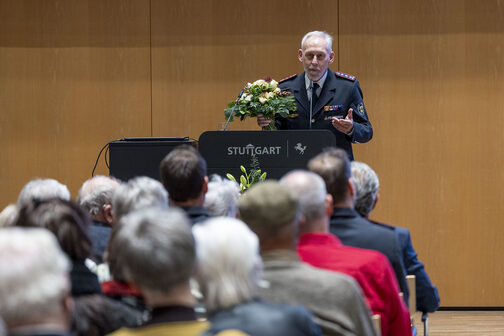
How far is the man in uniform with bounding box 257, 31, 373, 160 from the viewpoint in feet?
16.1

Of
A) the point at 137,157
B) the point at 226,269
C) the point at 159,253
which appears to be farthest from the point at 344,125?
the point at 159,253

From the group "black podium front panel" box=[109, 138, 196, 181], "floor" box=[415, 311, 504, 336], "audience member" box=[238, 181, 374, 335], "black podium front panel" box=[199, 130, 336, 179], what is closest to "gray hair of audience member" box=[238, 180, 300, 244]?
"audience member" box=[238, 181, 374, 335]

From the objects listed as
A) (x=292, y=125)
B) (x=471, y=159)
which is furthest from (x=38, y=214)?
(x=471, y=159)

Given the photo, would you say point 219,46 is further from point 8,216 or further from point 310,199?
point 310,199

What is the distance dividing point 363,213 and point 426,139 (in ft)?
10.8

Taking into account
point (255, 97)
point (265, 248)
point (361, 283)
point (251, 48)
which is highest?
point (251, 48)

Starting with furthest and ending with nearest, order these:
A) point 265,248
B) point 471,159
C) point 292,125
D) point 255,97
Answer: point 471,159 < point 292,125 < point 255,97 < point 265,248

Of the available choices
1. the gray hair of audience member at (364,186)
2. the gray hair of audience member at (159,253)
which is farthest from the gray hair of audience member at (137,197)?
the gray hair of audience member at (159,253)

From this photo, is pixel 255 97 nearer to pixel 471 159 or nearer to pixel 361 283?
pixel 361 283

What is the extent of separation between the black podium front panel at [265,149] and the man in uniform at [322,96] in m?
0.51

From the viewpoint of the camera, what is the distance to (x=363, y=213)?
3342mm

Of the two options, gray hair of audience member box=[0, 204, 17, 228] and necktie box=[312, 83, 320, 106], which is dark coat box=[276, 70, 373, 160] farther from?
gray hair of audience member box=[0, 204, 17, 228]

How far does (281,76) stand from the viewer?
6512 millimetres

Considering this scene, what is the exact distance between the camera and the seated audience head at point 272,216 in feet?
7.23
